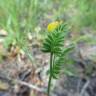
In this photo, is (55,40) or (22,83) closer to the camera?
(55,40)

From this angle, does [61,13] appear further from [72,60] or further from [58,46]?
[58,46]

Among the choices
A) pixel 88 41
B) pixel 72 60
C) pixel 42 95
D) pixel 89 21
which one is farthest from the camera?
pixel 89 21

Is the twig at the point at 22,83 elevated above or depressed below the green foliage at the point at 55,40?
below

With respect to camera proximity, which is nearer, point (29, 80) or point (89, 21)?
point (29, 80)

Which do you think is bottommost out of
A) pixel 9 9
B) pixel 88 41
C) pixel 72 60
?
pixel 72 60

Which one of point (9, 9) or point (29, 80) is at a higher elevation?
point (9, 9)

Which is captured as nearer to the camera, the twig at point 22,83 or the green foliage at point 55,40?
the green foliage at point 55,40

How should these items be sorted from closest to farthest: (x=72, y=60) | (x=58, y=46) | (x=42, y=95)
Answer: (x=58, y=46) → (x=42, y=95) → (x=72, y=60)

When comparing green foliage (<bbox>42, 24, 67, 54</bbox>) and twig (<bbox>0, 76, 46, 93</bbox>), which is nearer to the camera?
green foliage (<bbox>42, 24, 67, 54</bbox>)

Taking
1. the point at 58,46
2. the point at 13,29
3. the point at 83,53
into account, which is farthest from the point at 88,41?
the point at 58,46

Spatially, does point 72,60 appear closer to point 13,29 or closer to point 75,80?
point 75,80

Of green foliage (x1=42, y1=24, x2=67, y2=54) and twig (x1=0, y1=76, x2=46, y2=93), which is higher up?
green foliage (x1=42, y1=24, x2=67, y2=54)
